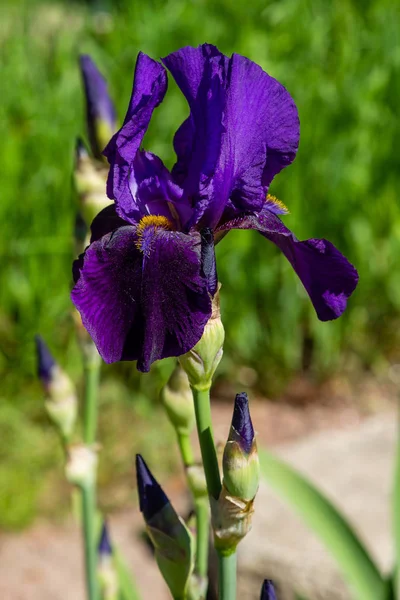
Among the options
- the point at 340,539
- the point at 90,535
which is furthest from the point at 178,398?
the point at 340,539

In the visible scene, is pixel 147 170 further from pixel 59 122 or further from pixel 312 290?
pixel 59 122

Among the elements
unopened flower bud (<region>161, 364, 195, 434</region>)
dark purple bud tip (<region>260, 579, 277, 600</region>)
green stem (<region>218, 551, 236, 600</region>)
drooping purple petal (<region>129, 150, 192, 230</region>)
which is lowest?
dark purple bud tip (<region>260, 579, 277, 600</region>)

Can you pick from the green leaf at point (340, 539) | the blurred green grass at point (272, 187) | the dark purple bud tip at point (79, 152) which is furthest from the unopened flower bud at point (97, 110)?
the blurred green grass at point (272, 187)

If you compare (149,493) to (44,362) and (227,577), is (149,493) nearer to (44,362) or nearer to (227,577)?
(227,577)

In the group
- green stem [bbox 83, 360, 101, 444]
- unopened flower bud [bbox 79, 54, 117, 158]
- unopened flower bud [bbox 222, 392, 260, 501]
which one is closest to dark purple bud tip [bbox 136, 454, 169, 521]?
unopened flower bud [bbox 222, 392, 260, 501]

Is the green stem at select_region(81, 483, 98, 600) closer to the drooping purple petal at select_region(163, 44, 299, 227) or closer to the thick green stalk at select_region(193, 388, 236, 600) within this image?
the thick green stalk at select_region(193, 388, 236, 600)

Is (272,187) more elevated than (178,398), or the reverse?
(272,187)

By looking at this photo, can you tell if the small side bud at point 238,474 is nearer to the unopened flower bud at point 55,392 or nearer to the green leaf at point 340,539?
the unopened flower bud at point 55,392
